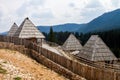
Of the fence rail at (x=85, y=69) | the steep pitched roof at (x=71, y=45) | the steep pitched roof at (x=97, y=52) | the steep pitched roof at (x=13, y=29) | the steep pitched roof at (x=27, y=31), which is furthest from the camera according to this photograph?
the steep pitched roof at (x=13, y=29)

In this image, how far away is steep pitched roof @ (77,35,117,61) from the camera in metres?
40.2

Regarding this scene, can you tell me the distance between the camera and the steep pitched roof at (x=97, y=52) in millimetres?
40156

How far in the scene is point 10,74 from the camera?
2141 cm

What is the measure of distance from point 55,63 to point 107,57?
516 inches

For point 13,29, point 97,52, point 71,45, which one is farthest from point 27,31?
point 71,45

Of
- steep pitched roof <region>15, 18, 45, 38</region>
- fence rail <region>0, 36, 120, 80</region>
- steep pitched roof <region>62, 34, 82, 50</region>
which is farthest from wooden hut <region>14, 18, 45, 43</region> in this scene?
fence rail <region>0, 36, 120, 80</region>

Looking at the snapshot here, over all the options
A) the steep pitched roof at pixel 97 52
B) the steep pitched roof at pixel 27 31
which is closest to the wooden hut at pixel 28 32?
the steep pitched roof at pixel 27 31

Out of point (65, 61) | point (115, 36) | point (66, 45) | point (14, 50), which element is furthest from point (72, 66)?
point (115, 36)

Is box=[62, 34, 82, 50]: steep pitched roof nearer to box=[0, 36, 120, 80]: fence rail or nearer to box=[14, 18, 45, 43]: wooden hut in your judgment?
box=[14, 18, 45, 43]: wooden hut

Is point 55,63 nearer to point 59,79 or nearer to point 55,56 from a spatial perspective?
point 55,56

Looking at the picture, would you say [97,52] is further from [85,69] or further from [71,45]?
[71,45]

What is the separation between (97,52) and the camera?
40438 mm

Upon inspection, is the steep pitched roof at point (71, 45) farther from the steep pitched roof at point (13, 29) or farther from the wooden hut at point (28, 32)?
the wooden hut at point (28, 32)

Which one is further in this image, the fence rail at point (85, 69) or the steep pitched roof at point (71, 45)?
the steep pitched roof at point (71, 45)
